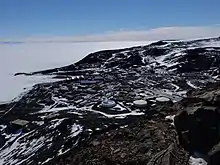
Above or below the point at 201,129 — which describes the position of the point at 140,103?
below

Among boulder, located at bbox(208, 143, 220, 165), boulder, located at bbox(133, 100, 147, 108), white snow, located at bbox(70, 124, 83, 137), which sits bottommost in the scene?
boulder, located at bbox(133, 100, 147, 108)

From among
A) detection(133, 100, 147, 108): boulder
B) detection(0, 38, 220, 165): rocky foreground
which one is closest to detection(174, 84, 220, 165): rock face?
detection(0, 38, 220, 165): rocky foreground

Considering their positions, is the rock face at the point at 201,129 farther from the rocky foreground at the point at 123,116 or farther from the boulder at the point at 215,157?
the boulder at the point at 215,157

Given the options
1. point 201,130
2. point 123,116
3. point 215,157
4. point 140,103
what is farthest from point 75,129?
point 215,157

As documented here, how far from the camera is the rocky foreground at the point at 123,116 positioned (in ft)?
67.2

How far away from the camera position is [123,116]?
59812mm

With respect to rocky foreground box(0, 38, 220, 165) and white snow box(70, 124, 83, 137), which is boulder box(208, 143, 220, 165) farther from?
white snow box(70, 124, 83, 137)

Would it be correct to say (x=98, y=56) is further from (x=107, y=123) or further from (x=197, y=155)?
(x=197, y=155)

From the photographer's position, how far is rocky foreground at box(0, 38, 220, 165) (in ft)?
67.2

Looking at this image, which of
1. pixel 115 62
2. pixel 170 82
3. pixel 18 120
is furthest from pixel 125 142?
pixel 115 62

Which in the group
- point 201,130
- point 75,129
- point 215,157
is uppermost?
point 201,130

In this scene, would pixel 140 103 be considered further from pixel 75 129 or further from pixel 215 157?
pixel 215 157

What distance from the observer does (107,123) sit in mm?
54781

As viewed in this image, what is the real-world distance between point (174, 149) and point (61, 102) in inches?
2418
